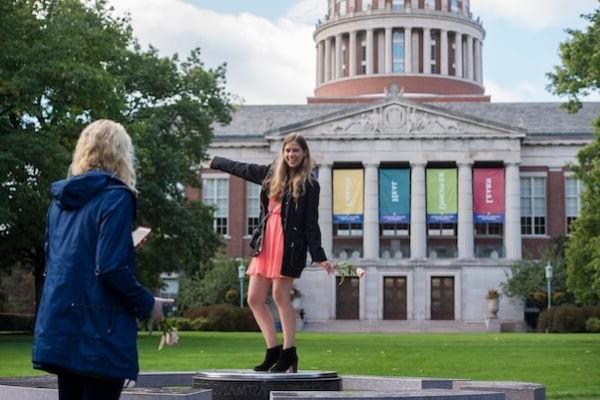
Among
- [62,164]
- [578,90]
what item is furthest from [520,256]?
[62,164]

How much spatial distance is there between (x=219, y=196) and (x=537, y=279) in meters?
22.4

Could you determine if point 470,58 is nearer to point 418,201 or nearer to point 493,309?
point 418,201

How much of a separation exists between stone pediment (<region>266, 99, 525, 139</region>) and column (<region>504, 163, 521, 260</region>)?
2453 mm

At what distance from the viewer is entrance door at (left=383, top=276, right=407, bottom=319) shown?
71.9 meters

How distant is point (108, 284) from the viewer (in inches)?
224

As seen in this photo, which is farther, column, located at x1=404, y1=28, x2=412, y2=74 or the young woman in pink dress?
column, located at x1=404, y1=28, x2=412, y2=74

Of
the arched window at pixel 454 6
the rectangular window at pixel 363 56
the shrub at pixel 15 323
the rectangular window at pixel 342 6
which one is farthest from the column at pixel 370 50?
the shrub at pixel 15 323

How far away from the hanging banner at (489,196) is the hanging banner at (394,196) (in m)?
4.41

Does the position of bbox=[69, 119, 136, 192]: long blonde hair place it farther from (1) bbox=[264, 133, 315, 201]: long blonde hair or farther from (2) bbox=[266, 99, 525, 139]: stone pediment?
(2) bbox=[266, 99, 525, 139]: stone pediment

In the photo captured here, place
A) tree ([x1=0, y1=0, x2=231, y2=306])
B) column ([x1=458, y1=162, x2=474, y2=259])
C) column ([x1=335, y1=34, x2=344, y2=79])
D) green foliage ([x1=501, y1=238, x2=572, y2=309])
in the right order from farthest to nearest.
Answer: column ([x1=335, y1=34, x2=344, y2=79]) → column ([x1=458, y1=162, x2=474, y2=259]) → green foliage ([x1=501, y1=238, x2=572, y2=309]) → tree ([x1=0, y1=0, x2=231, y2=306])

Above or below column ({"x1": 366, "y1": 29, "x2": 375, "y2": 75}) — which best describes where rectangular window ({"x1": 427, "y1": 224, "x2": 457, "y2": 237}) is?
below

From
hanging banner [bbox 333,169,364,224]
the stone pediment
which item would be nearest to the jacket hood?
hanging banner [bbox 333,169,364,224]

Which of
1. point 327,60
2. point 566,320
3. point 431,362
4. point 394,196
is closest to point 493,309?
point 394,196

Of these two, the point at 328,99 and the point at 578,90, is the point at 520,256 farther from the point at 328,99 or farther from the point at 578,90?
the point at 578,90
